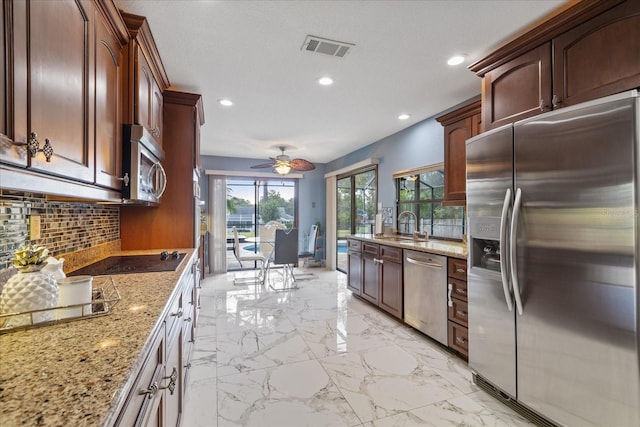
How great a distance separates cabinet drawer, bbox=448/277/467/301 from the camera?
7.86 ft

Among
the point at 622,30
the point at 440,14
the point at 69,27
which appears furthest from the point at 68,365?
the point at 622,30

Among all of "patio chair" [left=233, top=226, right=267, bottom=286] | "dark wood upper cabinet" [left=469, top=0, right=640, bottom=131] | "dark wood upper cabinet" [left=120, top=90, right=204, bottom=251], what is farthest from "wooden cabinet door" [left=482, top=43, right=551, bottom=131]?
"patio chair" [left=233, top=226, right=267, bottom=286]

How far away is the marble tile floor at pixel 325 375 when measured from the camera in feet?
5.87

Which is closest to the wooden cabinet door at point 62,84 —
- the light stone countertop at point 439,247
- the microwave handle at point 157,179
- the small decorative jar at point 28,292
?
the small decorative jar at point 28,292

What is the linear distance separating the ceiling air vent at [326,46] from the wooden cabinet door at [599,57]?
4.17 feet

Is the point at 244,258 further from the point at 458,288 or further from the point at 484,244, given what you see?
the point at 484,244

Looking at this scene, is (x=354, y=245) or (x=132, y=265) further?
(x=354, y=245)

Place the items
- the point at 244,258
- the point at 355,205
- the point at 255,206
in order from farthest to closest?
the point at 255,206, the point at 355,205, the point at 244,258

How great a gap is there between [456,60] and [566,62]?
0.79 metres

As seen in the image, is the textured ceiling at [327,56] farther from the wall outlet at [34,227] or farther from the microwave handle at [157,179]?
the wall outlet at [34,227]

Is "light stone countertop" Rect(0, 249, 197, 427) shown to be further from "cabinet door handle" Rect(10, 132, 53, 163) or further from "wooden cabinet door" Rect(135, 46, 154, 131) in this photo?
"wooden cabinet door" Rect(135, 46, 154, 131)

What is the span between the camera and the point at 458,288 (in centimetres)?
245

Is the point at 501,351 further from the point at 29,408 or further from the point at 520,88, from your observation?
the point at 29,408

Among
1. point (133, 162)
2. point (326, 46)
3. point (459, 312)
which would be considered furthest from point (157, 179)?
point (459, 312)
